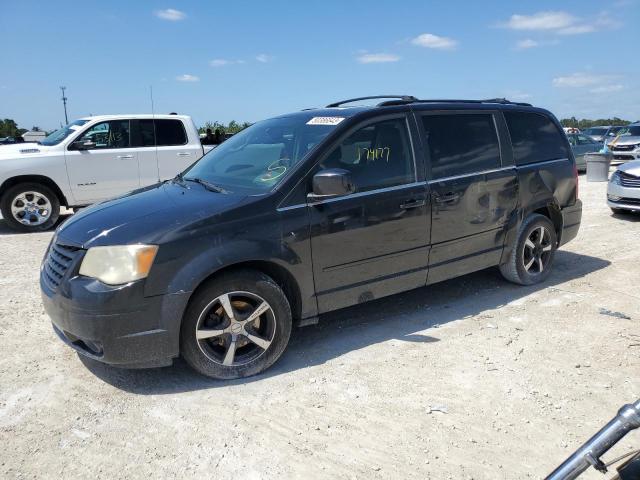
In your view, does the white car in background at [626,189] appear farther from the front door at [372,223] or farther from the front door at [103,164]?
the front door at [103,164]

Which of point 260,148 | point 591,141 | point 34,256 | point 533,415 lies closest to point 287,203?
point 260,148

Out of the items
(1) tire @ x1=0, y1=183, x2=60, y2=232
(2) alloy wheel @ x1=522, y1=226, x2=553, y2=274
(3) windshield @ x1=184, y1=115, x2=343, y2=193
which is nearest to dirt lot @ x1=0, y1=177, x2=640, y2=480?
(2) alloy wheel @ x1=522, y1=226, x2=553, y2=274

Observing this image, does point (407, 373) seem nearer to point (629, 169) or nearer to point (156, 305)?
point (156, 305)

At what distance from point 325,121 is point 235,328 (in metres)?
1.76

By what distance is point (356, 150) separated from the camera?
3957mm

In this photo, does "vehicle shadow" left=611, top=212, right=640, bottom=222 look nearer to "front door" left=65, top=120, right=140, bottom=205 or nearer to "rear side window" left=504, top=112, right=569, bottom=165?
"rear side window" left=504, top=112, right=569, bottom=165

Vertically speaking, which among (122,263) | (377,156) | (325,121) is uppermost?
(325,121)

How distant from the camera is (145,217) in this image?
11.1 ft

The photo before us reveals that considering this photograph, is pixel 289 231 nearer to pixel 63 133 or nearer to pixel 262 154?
pixel 262 154

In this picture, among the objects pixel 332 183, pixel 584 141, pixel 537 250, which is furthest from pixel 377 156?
pixel 584 141

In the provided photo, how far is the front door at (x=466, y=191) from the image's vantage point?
436cm

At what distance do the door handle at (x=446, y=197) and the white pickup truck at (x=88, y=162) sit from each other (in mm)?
6382

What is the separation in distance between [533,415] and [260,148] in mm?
2799

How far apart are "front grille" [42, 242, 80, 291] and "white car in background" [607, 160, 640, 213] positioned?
865 cm
